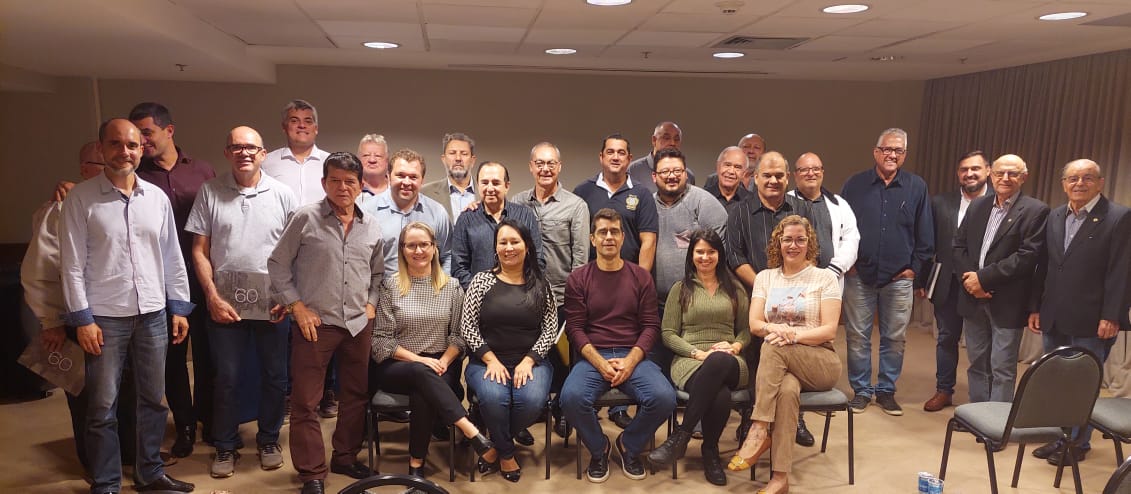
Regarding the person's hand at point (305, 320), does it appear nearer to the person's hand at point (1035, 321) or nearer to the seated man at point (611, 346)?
the seated man at point (611, 346)

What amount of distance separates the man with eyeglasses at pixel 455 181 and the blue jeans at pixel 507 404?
1.23m

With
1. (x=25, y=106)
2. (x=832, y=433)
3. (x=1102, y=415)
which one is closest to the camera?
(x=1102, y=415)

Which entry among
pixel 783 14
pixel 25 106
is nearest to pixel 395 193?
pixel 783 14

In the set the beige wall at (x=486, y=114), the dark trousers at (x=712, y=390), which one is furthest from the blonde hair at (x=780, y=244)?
the beige wall at (x=486, y=114)

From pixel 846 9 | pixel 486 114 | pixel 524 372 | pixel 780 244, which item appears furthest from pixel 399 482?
pixel 486 114

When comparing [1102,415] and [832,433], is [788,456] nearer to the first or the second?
[832,433]

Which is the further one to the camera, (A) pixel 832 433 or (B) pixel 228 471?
(A) pixel 832 433

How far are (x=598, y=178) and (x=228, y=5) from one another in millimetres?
2205

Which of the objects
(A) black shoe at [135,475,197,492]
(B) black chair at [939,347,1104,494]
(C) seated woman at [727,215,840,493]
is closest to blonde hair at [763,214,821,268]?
(C) seated woman at [727,215,840,493]

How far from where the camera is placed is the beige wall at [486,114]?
21.2 ft

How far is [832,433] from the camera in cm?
423

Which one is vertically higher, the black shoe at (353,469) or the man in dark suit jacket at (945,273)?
the man in dark suit jacket at (945,273)

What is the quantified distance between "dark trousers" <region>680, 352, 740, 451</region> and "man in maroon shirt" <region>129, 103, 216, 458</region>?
2295 millimetres

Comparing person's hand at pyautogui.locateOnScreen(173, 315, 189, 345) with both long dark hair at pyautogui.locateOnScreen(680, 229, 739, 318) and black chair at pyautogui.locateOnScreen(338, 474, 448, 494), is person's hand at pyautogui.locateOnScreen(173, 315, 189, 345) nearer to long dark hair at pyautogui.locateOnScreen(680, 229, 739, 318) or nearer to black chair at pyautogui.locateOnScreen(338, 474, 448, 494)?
black chair at pyautogui.locateOnScreen(338, 474, 448, 494)
